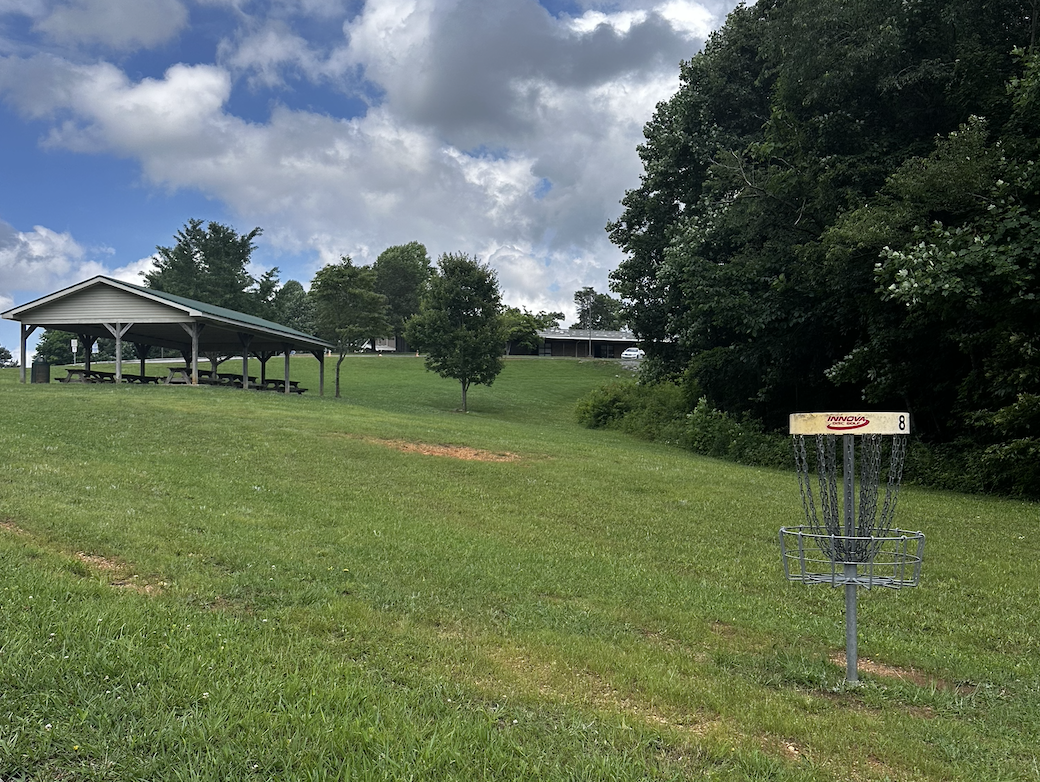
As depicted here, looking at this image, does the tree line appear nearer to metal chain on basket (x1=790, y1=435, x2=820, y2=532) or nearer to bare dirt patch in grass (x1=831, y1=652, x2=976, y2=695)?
metal chain on basket (x1=790, y1=435, x2=820, y2=532)

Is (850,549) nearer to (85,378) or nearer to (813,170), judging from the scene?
(813,170)

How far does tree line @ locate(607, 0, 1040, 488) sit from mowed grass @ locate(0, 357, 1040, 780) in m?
4.76

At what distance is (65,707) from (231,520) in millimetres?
4121

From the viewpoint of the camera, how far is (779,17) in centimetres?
1652

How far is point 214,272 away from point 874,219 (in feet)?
190

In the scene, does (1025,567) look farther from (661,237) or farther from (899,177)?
(661,237)

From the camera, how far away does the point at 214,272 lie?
5925 centimetres

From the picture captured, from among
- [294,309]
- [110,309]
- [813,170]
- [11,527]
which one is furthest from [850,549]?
[294,309]

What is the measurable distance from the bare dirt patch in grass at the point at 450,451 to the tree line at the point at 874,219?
6837mm

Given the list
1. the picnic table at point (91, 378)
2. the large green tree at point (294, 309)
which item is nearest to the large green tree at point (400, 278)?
the large green tree at point (294, 309)

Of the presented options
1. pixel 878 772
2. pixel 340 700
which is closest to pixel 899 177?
pixel 878 772

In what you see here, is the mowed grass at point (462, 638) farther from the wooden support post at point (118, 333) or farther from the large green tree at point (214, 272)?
the large green tree at point (214, 272)

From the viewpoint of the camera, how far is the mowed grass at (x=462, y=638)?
9.70 feet

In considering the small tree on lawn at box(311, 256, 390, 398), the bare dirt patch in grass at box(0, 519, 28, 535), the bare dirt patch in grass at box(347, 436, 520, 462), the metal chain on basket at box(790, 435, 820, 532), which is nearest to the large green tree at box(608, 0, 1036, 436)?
the bare dirt patch in grass at box(347, 436, 520, 462)
